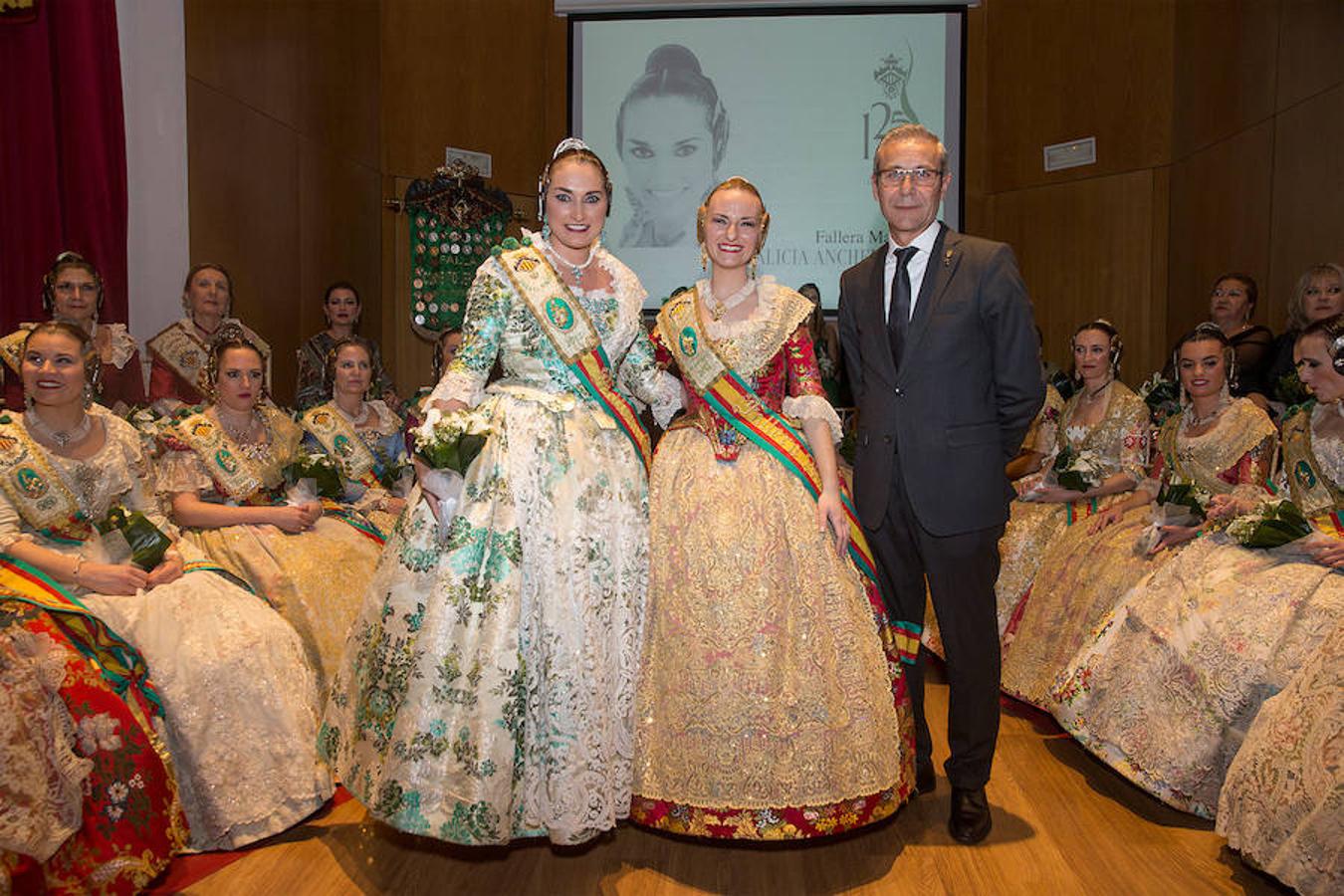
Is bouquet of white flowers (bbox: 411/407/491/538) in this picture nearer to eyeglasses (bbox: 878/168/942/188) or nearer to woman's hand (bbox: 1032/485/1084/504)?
eyeglasses (bbox: 878/168/942/188)

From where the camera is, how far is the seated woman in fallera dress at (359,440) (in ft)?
13.6

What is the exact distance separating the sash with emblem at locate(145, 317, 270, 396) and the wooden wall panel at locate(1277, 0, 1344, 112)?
203 inches

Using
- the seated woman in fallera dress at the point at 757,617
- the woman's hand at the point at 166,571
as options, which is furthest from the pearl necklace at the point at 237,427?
the seated woman in fallera dress at the point at 757,617

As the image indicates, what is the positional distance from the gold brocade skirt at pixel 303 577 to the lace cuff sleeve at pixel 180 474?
0.50ft

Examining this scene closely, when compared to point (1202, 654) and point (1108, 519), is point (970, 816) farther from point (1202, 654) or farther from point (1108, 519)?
point (1108, 519)

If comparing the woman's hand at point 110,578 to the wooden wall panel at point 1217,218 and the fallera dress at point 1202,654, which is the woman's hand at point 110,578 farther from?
the wooden wall panel at point 1217,218

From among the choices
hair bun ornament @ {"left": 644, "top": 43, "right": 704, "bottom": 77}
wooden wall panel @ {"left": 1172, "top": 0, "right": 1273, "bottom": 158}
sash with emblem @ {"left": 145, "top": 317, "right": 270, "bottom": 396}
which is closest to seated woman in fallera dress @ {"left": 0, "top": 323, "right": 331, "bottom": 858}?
sash with emblem @ {"left": 145, "top": 317, "right": 270, "bottom": 396}

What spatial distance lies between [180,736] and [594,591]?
1.15 metres

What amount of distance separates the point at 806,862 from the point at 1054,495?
7.73 feet

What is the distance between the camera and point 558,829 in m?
2.42

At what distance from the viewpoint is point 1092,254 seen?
7.23m

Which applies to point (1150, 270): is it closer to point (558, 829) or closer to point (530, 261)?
point (530, 261)

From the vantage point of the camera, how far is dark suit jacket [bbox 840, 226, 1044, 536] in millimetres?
2680

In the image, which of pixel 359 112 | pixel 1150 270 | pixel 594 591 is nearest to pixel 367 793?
pixel 594 591
